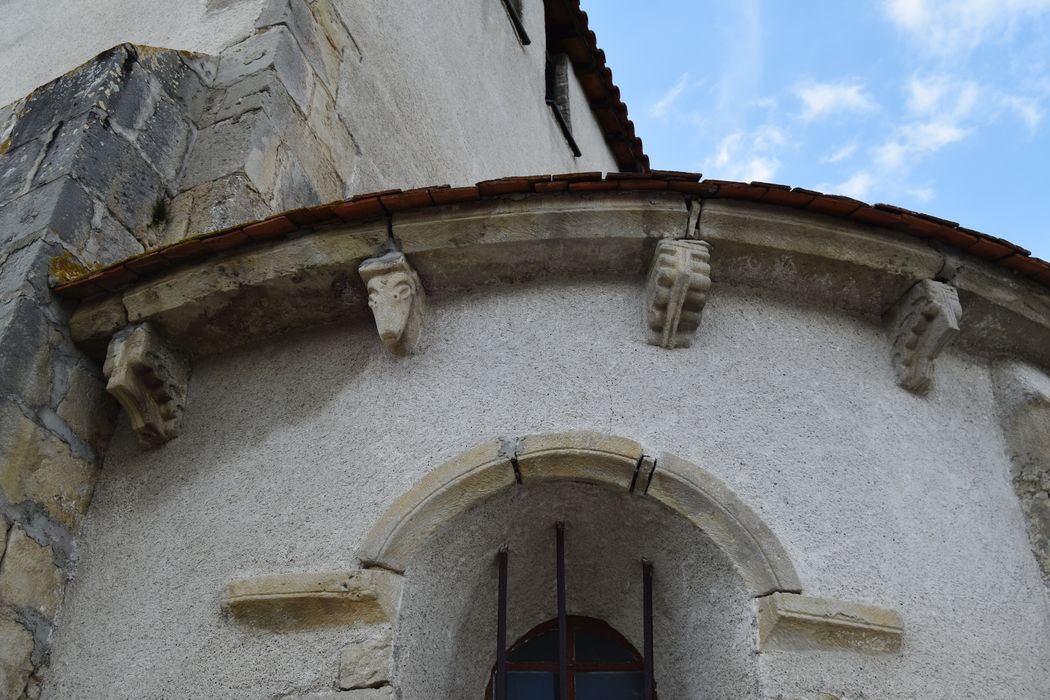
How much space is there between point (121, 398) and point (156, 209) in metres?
1.09

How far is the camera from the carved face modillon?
3725 millimetres

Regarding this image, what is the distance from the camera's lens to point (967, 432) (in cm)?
381

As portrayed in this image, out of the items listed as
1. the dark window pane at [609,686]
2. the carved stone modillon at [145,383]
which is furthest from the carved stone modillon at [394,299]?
the dark window pane at [609,686]

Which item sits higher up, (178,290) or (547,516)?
(178,290)

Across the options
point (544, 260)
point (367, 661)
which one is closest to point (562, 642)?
point (367, 661)

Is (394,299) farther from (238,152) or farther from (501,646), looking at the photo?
(238,152)

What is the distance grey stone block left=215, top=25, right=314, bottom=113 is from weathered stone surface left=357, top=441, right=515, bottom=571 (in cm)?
248

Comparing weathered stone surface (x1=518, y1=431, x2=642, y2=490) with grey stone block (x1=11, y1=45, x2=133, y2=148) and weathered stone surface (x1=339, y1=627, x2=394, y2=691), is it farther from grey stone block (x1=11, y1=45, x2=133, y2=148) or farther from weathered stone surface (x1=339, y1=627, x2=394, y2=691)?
grey stone block (x1=11, y1=45, x2=133, y2=148)

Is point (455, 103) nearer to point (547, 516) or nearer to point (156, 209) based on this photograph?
point (156, 209)

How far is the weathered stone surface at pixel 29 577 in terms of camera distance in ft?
11.3

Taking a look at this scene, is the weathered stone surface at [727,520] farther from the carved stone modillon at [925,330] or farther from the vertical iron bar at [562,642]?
the carved stone modillon at [925,330]

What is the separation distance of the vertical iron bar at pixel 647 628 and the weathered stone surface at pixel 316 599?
0.84m

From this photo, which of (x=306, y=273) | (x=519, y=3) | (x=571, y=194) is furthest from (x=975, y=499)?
(x=519, y=3)

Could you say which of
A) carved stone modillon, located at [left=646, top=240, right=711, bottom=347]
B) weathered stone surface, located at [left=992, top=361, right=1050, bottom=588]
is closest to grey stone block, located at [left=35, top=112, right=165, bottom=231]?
carved stone modillon, located at [left=646, top=240, right=711, bottom=347]
